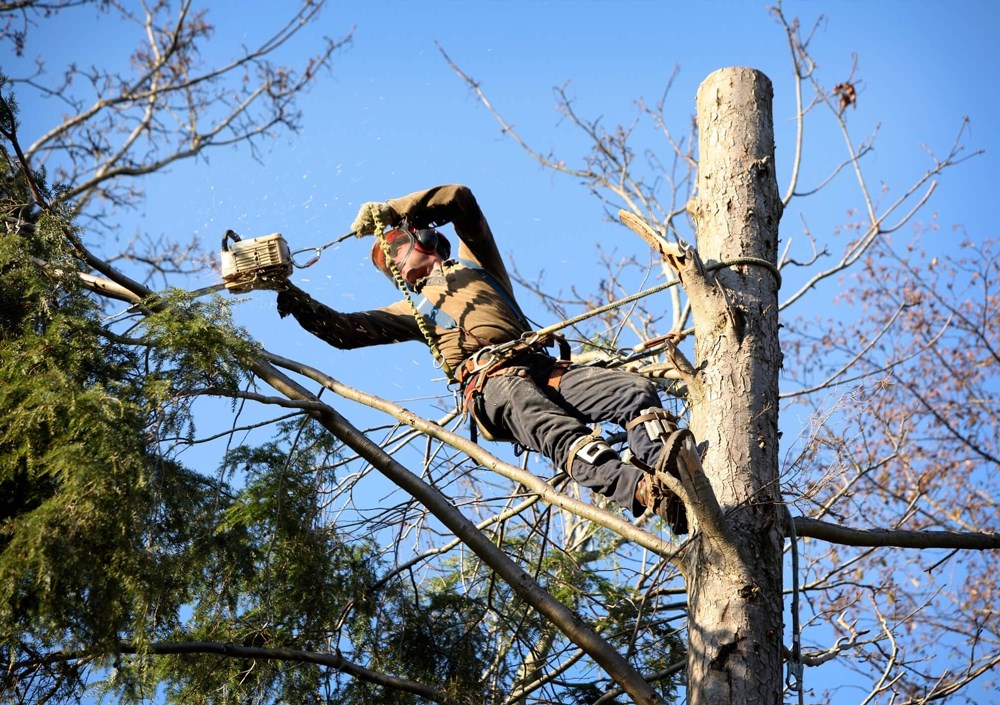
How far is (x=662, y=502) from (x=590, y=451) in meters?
0.42

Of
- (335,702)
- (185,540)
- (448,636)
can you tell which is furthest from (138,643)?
(448,636)

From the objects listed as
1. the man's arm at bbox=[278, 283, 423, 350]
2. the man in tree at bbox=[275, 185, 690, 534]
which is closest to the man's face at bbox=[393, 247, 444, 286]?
the man in tree at bbox=[275, 185, 690, 534]

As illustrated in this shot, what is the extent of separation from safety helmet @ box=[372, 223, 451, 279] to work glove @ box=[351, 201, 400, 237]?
21cm

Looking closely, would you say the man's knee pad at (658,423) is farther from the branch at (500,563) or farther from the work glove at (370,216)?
the work glove at (370,216)

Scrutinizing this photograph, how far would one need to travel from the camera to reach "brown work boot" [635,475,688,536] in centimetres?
402

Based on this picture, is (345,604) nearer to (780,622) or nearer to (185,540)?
(185,540)

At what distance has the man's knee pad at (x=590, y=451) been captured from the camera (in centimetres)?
434

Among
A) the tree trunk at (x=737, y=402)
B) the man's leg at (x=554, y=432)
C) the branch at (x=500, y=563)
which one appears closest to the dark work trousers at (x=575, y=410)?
the man's leg at (x=554, y=432)

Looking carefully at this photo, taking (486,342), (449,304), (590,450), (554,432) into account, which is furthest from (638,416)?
(449,304)

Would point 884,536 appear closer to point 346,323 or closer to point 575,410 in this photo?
point 575,410

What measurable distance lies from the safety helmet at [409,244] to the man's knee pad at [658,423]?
5.47ft

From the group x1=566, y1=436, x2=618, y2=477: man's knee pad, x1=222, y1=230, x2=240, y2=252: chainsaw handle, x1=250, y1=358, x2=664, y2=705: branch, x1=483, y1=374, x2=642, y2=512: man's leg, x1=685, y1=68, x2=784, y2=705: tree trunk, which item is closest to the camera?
x1=685, y1=68, x2=784, y2=705: tree trunk

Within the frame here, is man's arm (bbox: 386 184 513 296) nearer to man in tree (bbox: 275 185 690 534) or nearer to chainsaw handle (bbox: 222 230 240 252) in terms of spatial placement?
man in tree (bbox: 275 185 690 534)

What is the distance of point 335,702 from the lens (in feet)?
15.5
